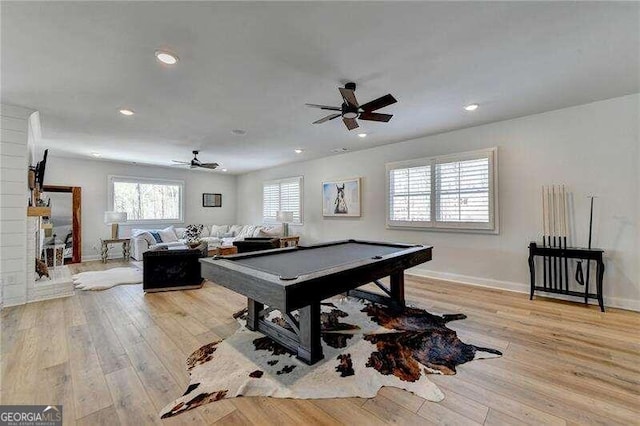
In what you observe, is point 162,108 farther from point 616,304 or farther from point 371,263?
point 616,304

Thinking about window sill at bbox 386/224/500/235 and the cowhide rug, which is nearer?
the cowhide rug

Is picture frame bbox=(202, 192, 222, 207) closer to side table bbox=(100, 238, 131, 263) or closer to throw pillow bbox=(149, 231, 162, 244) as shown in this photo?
throw pillow bbox=(149, 231, 162, 244)

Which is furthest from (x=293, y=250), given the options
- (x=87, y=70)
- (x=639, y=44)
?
(x=639, y=44)

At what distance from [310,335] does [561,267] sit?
3.73 meters

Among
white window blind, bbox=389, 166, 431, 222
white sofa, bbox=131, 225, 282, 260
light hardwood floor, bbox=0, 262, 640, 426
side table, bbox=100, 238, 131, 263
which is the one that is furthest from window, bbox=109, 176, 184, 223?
white window blind, bbox=389, 166, 431, 222

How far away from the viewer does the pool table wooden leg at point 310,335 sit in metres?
2.24

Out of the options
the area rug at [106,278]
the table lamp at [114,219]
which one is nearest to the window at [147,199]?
the table lamp at [114,219]

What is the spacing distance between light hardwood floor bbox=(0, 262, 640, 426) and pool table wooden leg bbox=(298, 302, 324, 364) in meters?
0.44

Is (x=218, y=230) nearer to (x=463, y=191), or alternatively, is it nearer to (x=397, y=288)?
(x=397, y=288)

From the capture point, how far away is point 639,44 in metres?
2.26

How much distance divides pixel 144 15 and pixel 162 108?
1.91 m

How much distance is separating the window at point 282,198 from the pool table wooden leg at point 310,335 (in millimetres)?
5208

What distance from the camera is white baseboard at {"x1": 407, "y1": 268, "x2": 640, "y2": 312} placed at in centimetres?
335

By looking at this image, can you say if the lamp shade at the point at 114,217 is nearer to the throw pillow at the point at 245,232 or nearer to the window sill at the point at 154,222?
the window sill at the point at 154,222
